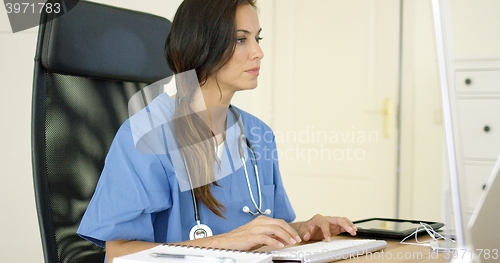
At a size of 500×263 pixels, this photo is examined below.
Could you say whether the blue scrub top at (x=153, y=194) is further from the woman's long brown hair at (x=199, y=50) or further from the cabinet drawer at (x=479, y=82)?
the cabinet drawer at (x=479, y=82)

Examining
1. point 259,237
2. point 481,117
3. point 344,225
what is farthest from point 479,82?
point 259,237

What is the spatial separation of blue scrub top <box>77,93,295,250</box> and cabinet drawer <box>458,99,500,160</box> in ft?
4.70

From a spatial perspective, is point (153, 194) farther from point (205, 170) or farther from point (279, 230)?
point (279, 230)

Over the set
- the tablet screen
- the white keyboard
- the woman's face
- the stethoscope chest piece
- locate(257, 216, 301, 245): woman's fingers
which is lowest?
the tablet screen

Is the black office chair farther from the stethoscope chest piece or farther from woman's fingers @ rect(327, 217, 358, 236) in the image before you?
woman's fingers @ rect(327, 217, 358, 236)

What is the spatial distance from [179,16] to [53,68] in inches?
11.7

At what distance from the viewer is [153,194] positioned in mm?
819

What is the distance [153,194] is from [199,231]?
12cm

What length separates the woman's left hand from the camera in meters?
0.88

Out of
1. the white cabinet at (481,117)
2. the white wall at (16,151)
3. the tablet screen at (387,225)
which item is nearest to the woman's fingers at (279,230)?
the tablet screen at (387,225)

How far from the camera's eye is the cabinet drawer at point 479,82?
2089 millimetres

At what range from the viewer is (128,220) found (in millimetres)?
778

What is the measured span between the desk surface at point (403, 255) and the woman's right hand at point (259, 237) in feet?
0.16

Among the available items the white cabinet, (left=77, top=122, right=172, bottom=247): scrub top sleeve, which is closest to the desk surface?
(left=77, top=122, right=172, bottom=247): scrub top sleeve
